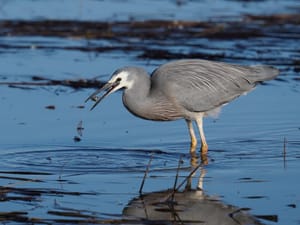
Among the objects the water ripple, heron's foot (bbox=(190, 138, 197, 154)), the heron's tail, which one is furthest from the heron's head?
the heron's tail

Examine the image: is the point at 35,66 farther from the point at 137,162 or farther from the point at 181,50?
the point at 137,162

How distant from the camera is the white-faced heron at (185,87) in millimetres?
9625

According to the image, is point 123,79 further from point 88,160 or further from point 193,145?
point 193,145

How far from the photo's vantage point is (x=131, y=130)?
35.9 ft

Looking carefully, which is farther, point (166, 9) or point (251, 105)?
point (166, 9)

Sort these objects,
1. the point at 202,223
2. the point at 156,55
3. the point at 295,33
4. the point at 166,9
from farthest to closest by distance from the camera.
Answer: the point at 166,9
the point at 295,33
the point at 156,55
the point at 202,223

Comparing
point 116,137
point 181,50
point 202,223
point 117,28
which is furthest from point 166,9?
point 202,223

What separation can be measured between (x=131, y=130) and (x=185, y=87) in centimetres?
107

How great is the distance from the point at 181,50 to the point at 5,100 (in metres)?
4.35

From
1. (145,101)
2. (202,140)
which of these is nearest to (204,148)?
(202,140)

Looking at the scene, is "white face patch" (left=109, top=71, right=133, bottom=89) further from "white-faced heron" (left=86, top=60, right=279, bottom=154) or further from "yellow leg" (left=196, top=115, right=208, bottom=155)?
"yellow leg" (left=196, top=115, right=208, bottom=155)

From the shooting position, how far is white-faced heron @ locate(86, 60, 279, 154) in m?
9.62

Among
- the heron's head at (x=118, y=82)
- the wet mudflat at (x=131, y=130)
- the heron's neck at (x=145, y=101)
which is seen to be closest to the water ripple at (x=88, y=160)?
the wet mudflat at (x=131, y=130)

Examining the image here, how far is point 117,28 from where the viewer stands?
58.9 feet
